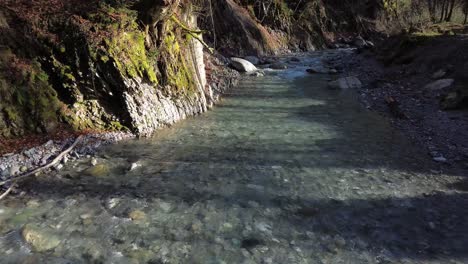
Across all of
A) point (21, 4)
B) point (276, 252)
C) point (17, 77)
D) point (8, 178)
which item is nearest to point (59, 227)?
point (8, 178)

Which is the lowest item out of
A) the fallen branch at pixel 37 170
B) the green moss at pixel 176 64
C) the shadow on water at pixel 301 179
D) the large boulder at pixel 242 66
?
the shadow on water at pixel 301 179

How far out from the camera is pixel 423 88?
13094 mm

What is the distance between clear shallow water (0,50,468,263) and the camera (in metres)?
4.82

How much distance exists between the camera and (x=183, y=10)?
11234mm

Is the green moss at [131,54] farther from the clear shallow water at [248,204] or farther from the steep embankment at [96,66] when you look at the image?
the clear shallow water at [248,204]

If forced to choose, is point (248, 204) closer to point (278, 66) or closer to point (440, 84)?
point (440, 84)

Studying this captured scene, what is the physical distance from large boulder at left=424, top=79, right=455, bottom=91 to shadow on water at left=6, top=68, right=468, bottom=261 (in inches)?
138

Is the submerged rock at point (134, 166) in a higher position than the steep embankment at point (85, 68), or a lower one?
lower

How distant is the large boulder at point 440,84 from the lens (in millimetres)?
12391

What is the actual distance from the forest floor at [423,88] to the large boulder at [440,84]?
0.37 feet

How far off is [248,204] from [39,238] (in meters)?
2.88

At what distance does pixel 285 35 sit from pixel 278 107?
1601 centimetres

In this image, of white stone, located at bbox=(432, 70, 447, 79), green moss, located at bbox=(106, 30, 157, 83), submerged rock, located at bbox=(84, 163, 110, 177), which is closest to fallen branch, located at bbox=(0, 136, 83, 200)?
submerged rock, located at bbox=(84, 163, 110, 177)

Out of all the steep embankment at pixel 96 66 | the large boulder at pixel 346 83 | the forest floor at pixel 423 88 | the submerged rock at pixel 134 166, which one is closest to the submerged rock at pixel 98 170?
the submerged rock at pixel 134 166
